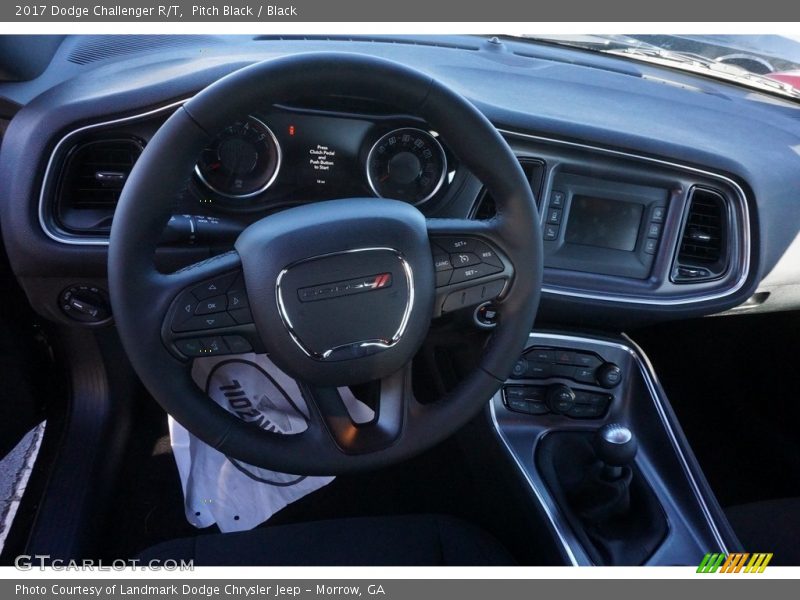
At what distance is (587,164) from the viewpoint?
158 centimetres

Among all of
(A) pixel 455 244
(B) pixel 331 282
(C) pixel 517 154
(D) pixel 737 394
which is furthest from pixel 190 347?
(D) pixel 737 394

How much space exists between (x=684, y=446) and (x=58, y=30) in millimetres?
1614

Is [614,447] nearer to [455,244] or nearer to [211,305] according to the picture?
[455,244]

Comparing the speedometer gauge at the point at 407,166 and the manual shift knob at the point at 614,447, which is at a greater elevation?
the speedometer gauge at the point at 407,166

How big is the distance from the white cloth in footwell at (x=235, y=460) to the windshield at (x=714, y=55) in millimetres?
1113

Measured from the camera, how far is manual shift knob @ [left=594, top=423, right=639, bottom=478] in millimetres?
1492

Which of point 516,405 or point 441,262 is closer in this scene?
point 441,262

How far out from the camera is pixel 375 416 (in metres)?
1.23

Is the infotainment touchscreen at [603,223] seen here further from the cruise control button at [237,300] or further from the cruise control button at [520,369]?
the cruise control button at [237,300]

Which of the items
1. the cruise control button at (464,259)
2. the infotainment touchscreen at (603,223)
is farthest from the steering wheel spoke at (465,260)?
the infotainment touchscreen at (603,223)

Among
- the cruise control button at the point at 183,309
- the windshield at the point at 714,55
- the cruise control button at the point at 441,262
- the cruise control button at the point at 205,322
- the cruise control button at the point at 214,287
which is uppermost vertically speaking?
the windshield at the point at 714,55

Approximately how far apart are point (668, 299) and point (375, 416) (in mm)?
849

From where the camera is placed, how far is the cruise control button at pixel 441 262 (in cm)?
117

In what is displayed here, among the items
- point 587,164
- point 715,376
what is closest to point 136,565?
point 587,164
